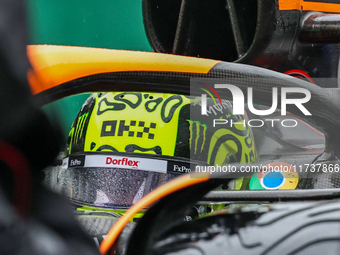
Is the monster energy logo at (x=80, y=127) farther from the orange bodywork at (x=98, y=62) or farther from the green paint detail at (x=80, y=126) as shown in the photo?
the orange bodywork at (x=98, y=62)

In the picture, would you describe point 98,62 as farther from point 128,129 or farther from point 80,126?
point 80,126

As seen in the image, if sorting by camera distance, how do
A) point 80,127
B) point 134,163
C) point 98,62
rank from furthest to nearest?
point 80,127 < point 134,163 < point 98,62

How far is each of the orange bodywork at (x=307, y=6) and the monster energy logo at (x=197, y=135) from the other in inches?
17.7

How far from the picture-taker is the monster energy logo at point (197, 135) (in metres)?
1.25

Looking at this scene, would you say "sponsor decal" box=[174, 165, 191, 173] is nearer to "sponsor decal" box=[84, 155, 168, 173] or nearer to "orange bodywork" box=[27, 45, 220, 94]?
"sponsor decal" box=[84, 155, 168, 173]

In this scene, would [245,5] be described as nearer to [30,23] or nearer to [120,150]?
[120,150]

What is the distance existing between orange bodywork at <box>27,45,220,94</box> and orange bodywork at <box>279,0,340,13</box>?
986 millimetres

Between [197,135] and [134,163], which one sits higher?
[197,135]

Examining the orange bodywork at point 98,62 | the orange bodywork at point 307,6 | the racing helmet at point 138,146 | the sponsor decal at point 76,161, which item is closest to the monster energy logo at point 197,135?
the racing helmet at point 138,146

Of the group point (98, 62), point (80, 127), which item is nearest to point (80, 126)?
point (80, 127)

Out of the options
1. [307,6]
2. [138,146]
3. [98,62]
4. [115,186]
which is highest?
[307,6]

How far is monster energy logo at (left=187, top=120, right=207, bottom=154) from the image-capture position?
125 cm

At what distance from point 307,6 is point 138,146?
720mm

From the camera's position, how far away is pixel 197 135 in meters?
1.26
